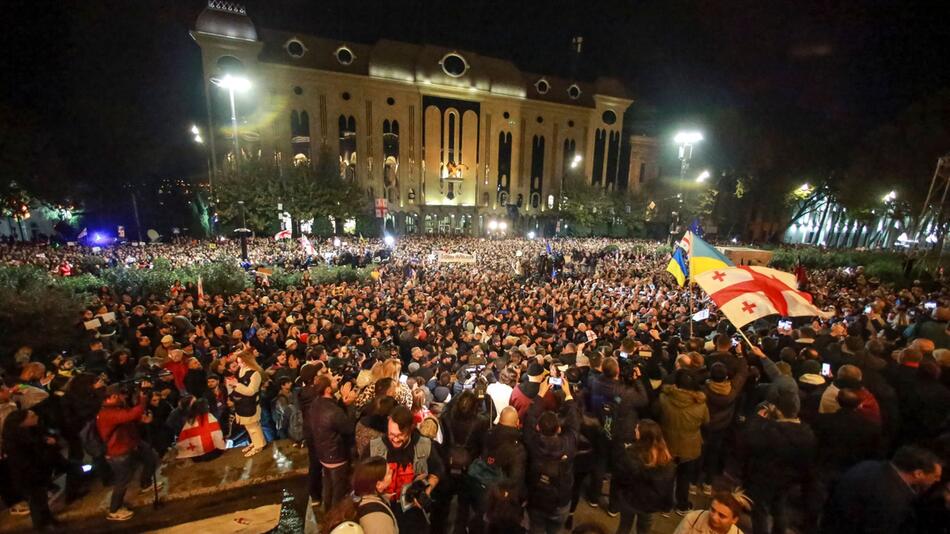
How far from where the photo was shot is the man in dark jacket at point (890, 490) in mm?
2947

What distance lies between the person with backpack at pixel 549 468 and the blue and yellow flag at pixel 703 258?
5.56 meters

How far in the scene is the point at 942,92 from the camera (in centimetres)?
2803

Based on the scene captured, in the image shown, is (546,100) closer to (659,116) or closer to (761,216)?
(659,116)

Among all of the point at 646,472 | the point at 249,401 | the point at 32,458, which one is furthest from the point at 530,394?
the point at 32,458

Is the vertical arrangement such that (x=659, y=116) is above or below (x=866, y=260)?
above

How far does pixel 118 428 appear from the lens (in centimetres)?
429

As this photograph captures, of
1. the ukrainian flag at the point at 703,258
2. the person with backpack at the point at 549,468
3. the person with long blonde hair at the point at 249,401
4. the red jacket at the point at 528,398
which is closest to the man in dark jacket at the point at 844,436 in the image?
the person with backpack at the point at 549,468

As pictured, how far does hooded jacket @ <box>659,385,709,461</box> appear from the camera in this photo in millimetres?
4227

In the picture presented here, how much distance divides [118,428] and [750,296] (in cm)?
795

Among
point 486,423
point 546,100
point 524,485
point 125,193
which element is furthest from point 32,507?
point 546,100

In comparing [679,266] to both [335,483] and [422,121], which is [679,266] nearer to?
[335,483]

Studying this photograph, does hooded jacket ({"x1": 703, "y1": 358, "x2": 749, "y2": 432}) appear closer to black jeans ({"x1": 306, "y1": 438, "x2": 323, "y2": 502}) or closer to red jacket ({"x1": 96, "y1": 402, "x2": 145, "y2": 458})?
black jeans ({"x1": 306, "y1": 438, "x2": 323, "y2": 502})

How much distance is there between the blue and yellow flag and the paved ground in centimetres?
434

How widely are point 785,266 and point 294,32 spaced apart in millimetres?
43182
